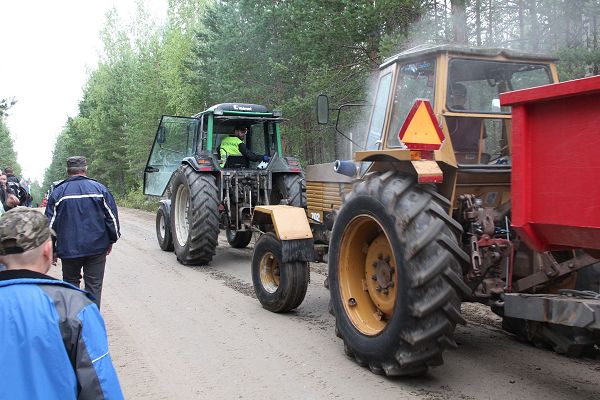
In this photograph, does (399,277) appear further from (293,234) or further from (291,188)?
(291,188)

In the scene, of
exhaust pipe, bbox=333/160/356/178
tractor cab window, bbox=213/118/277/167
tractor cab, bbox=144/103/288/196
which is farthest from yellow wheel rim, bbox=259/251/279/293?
tractor cab window, bbox=213/118/277/167

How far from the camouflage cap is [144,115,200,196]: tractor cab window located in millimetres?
7937

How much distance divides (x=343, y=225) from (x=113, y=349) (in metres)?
2.46

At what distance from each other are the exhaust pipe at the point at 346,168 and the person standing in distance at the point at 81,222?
231 cm

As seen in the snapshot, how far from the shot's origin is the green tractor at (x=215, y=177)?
8859 millimetres

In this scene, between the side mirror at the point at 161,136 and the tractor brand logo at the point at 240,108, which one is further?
the side mirror at the point at 161,136

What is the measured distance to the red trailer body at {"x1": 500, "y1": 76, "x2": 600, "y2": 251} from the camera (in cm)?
285

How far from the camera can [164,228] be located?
10953mm

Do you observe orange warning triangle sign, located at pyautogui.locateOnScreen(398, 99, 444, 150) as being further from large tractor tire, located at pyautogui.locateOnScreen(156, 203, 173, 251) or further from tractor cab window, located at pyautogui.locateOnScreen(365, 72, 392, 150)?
large tractor tire, located at pyautogui.locateOnScreen(156, 203, 173, 251)

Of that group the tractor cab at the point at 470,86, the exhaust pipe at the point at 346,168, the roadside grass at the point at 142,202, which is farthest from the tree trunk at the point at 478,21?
the roadside grass at the point at 142,202

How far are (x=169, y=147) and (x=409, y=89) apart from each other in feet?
22.3

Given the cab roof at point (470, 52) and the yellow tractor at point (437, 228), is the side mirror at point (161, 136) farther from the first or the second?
the cab roof at point (470, 52)

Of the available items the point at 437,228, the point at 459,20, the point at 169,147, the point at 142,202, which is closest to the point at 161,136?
the point at 169,147

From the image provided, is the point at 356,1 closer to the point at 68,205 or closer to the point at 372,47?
the point at 372,47
